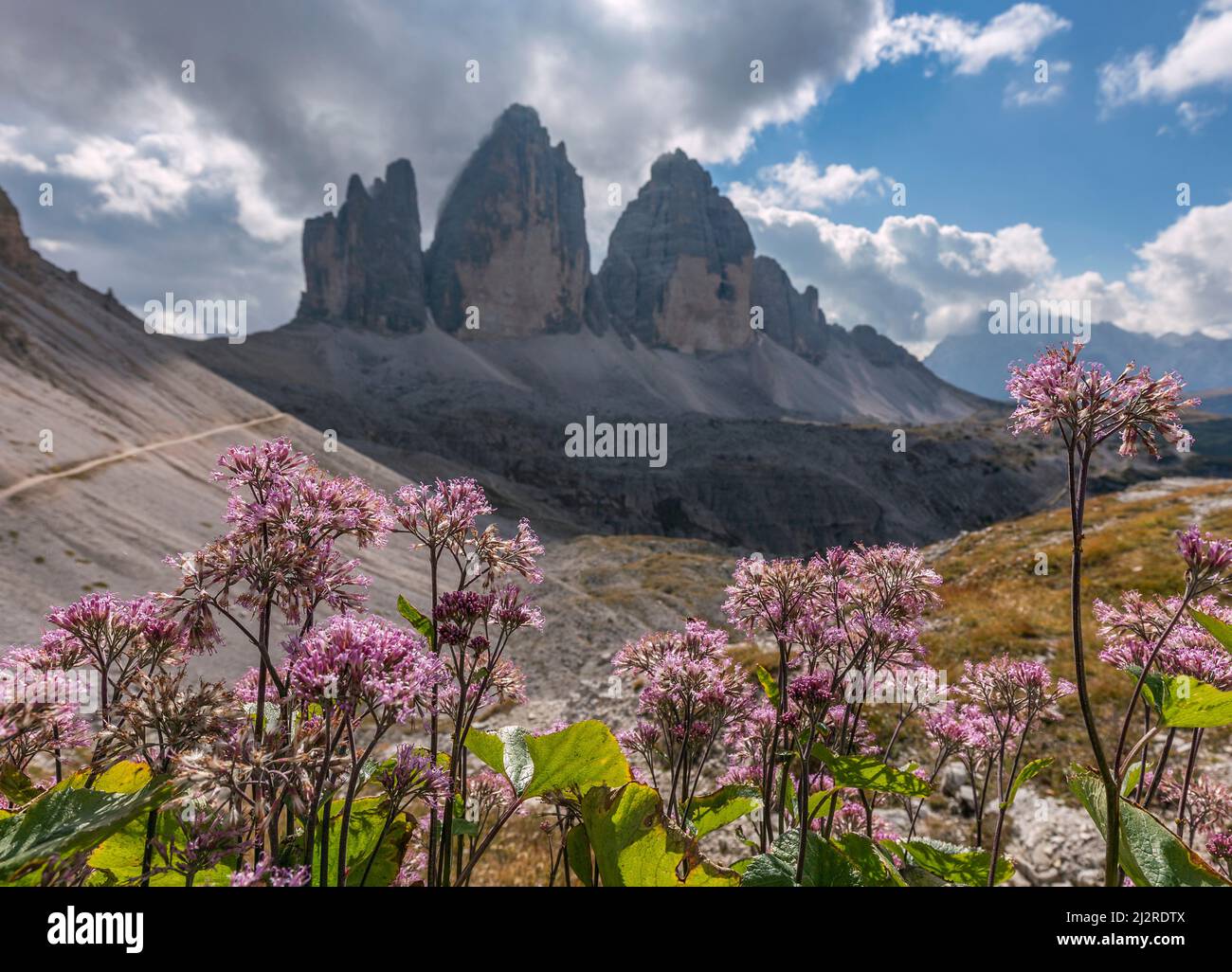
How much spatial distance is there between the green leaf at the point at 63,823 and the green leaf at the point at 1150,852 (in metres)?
2.67

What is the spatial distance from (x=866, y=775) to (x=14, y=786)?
11.3 ft

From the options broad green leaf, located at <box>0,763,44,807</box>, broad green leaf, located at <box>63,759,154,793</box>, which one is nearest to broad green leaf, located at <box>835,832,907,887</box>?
broad green leaf, located at <box>63,759,154,793</box>

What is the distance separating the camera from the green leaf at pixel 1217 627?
167cm

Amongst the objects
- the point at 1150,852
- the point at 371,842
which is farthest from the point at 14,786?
A: the point at 1150,852

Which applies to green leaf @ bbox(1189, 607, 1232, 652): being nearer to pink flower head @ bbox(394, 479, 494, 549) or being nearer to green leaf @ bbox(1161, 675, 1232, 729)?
green leaf @ bbox(1161, 675, 1232, 729)

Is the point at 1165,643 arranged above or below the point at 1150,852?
above

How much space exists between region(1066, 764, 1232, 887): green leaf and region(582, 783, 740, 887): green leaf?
1.21 m

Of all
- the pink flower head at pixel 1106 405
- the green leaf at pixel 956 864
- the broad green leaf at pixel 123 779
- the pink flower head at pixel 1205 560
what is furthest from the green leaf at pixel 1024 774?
the broad green leaf at pixel 123 779

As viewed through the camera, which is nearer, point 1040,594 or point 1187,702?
point 1187,702

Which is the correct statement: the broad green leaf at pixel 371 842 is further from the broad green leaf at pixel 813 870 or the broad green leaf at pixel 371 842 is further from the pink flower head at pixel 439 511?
the broad green leaf at pixel 813 870

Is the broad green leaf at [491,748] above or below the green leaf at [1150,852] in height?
above

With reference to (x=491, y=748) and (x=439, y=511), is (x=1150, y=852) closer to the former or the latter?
(x=491, y=748)

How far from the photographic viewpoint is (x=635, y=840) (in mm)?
1912
